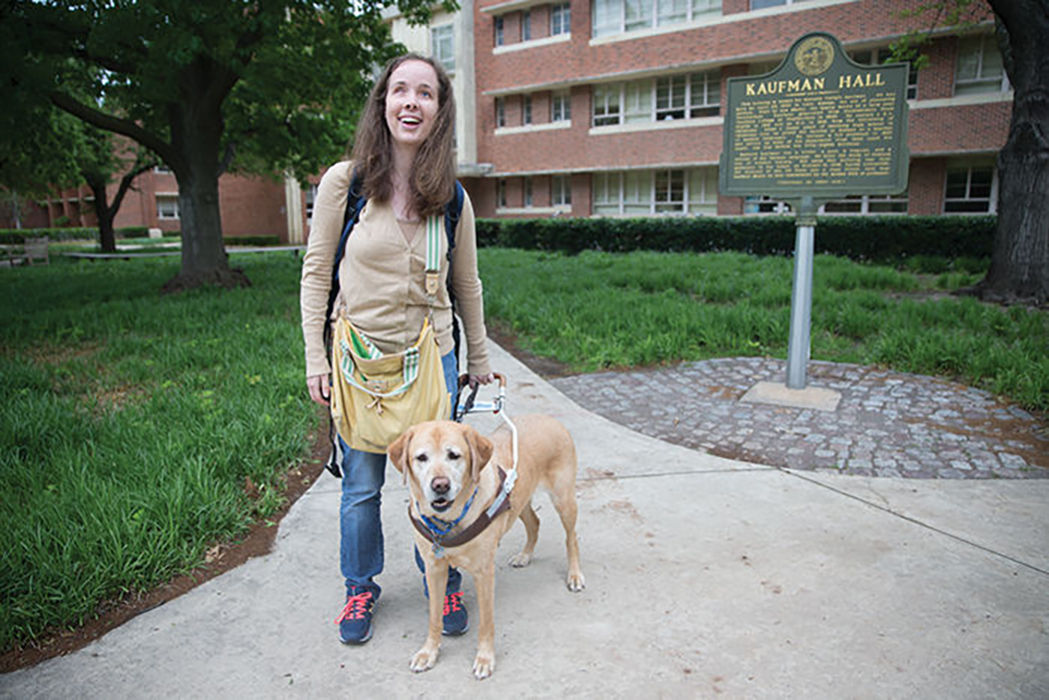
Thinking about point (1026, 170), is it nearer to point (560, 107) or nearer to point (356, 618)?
point (356, 618)

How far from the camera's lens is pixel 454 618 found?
8.82 ft

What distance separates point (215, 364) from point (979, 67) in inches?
829

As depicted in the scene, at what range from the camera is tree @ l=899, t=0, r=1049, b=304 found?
29.7ft

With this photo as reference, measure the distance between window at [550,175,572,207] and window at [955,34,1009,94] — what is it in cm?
1276

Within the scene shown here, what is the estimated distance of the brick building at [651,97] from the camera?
19.2m

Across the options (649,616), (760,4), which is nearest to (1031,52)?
(649,616)

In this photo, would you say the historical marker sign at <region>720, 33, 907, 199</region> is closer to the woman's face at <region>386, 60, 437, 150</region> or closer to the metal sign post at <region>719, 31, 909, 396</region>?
the metal sign post at <region>719, 31, 909, 396</region>

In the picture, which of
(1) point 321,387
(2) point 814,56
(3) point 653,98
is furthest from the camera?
(3) point 653,98

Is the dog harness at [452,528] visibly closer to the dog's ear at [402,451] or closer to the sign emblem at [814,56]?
the dog's ear at [402,451]

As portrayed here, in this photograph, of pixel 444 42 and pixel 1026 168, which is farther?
pixel 444 42

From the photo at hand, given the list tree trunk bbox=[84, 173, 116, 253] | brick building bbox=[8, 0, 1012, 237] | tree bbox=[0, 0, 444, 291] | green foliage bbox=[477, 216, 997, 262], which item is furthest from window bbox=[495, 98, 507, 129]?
tree trunk bbox=[84, 173, 116, 253]

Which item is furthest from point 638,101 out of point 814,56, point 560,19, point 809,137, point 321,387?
point 321,387

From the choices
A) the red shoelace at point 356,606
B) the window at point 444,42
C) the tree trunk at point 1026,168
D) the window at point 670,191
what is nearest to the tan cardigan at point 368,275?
the red shoelace at point 356,606

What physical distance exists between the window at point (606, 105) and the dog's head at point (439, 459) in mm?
24219
